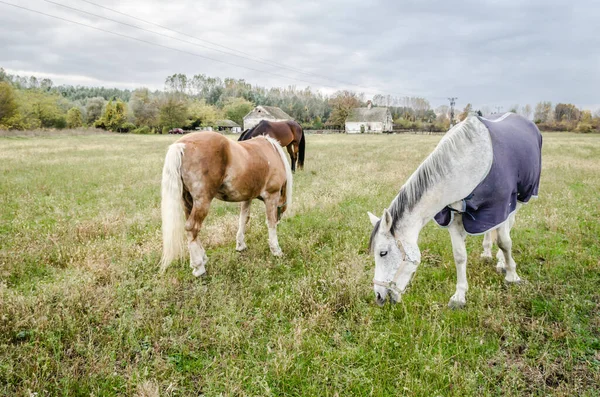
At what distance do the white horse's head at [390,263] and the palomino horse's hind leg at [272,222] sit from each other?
7.05 ft

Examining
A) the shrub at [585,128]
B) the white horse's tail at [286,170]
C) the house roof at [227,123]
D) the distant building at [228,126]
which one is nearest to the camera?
the white horse's tail at [286,170]

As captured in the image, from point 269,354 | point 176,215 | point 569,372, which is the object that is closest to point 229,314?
point 269,354

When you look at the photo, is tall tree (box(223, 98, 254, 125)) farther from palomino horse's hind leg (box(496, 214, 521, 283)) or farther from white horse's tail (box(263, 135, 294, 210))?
palomino horse's hind leg (box(496, 214, 521, 283))

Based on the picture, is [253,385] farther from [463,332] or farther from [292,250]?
[292,250]

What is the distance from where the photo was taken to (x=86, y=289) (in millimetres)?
3754

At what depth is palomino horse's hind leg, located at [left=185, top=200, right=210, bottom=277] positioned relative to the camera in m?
4.43

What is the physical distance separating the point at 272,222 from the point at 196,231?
134cm

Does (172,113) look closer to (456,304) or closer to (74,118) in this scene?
(74,118)

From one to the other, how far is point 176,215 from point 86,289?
133cm

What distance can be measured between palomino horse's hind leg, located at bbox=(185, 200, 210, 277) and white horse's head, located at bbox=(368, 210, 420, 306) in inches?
94.5

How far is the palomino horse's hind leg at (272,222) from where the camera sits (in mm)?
5355

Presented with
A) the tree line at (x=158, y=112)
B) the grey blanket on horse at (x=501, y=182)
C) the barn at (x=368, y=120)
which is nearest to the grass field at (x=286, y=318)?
the grey blanket on horse at (x=501, y=182)

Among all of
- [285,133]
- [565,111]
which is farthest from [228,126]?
[565,111]

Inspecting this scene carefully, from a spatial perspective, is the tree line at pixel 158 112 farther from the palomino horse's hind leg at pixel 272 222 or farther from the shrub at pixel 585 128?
the palomino horse's hind leg at pixel 272 222
